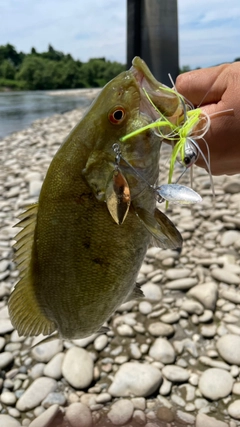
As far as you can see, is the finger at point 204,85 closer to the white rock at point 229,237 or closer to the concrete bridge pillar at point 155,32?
the white rock at point 229,237

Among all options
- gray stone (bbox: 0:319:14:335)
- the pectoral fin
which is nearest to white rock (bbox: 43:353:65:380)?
gray stone (bbox: 0:319:14:335)

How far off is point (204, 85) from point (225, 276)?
3.10 meters

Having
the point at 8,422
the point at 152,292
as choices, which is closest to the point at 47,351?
the point at 8,422

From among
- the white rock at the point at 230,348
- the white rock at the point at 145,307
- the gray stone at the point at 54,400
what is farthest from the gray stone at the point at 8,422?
the white rock at the point at 230,348

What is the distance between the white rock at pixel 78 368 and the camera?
10.9 feet

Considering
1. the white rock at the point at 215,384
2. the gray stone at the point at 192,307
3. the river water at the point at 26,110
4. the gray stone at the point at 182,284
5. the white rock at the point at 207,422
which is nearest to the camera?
the white rock at the point at 207,422

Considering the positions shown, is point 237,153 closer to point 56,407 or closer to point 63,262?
point 63,262

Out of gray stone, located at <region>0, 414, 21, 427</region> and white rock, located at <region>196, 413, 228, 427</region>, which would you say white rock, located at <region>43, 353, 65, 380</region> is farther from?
white rock, located at <region>196, 413, 228, 427</region>

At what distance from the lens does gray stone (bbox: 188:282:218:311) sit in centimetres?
410

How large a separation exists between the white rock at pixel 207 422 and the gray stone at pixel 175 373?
14.1 inches

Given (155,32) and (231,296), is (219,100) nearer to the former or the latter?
(231,296)

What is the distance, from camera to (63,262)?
1697mm

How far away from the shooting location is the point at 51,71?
78062 millimetres

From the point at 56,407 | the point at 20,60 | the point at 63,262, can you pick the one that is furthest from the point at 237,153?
the point at 20,60
